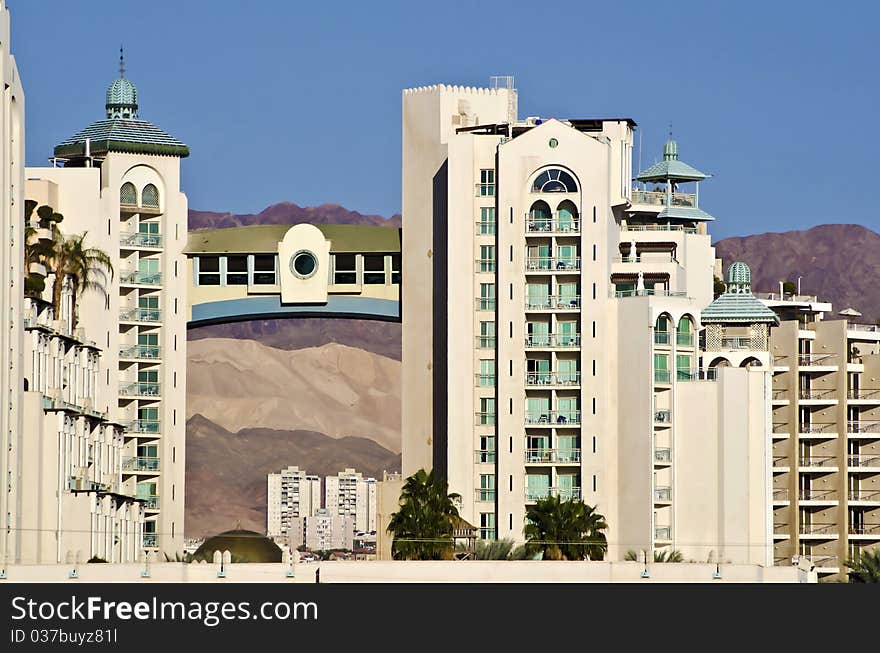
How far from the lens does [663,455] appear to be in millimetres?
167875

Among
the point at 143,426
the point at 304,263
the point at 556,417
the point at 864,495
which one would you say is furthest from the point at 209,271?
the point at 864,495

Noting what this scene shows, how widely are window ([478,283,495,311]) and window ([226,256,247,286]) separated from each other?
1836 centimetres

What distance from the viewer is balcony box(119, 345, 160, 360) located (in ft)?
564

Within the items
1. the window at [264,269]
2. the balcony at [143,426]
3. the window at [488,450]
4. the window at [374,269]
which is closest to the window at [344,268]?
the window at [374,269]

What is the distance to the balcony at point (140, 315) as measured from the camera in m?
172

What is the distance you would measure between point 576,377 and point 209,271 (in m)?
26.3

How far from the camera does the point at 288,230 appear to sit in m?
181

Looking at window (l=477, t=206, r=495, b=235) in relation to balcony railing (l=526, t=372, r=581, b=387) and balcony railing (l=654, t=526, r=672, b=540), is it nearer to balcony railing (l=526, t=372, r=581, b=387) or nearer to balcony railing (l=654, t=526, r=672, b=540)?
→ balcony railing (l=526, t=372, r=581, b=387)

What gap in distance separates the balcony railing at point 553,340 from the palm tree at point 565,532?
36.4 feet

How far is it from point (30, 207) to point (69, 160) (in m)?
16.3

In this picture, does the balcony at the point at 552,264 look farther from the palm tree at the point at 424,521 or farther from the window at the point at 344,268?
the window at the point at 344,268

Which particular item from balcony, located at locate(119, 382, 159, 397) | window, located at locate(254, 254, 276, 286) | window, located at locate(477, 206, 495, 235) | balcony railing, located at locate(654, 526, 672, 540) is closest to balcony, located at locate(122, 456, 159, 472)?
balcony, located at locate(119, 382, 159, 397)

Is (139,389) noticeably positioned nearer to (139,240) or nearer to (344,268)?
(139,240)
